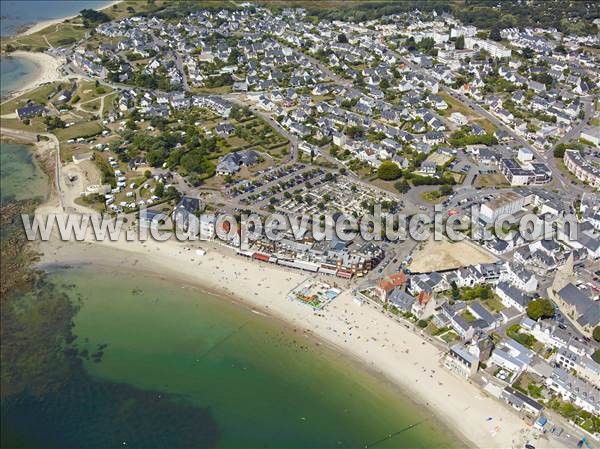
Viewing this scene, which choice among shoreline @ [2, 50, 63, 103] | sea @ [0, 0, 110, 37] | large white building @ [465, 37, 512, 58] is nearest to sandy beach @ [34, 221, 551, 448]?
shoreline @ [2, 50, 63, 103]

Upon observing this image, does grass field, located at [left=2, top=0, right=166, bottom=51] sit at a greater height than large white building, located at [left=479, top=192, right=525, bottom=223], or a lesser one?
greater

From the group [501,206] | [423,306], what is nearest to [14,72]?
[501,206]

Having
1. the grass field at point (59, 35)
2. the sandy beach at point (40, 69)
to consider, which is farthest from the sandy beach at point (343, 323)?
the grass field at point (59, 35)

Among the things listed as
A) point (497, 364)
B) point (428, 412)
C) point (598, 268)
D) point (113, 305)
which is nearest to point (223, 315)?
point (113, 305)

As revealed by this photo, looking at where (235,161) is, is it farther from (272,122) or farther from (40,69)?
(40,69)

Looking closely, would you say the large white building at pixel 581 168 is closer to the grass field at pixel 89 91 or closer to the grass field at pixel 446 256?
the grass field at pixel 446 256

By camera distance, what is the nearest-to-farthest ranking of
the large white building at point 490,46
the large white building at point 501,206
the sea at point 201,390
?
the sea at point 201,390
the large white building at point 501,206
the large white building at point 490,46

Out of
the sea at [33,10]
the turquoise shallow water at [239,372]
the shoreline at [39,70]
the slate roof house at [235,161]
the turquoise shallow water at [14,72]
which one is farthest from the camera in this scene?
the sea at [33,10]

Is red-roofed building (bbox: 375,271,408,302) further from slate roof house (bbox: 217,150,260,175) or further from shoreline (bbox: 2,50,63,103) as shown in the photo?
shoreline (bbox: 2,50,63,103)
